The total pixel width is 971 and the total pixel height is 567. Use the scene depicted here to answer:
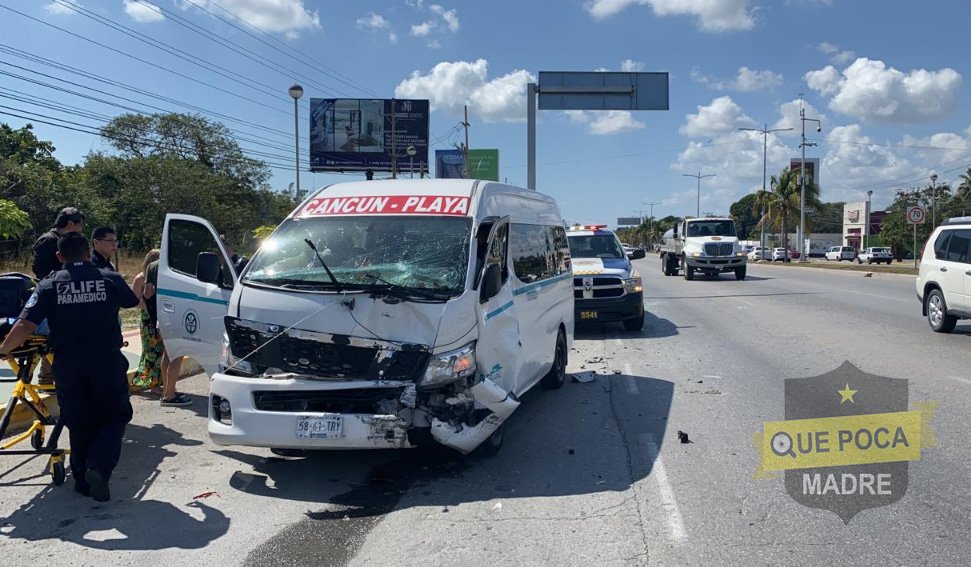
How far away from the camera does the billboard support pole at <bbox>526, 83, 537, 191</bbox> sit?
2311 cm

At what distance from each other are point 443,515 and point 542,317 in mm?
3151

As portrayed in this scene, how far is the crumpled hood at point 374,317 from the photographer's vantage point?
5.05 m

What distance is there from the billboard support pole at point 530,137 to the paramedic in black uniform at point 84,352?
61.2 ft

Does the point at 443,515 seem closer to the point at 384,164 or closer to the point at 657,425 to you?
the point at 657,425

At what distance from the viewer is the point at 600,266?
13.3 m

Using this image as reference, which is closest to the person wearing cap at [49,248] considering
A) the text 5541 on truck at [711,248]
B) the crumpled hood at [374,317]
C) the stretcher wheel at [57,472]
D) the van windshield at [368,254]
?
the van windshield at [368,254]

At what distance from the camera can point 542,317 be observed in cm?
745

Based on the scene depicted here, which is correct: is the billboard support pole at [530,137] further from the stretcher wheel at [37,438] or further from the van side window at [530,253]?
the stretcher wheel at [37,438]

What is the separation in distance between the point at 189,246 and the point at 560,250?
165 inches

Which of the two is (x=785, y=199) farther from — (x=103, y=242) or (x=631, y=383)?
(x=103, y=242)

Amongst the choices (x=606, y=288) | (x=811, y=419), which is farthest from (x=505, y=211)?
(x=606, y=288)

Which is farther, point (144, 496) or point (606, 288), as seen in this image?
point (606, 288)

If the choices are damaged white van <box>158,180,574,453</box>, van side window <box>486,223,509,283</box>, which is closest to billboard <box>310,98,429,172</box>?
van side window <box>486,223,509,283</box>

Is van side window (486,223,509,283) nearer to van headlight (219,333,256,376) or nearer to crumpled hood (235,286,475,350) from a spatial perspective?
crumpled hood (235,286,475,350)
